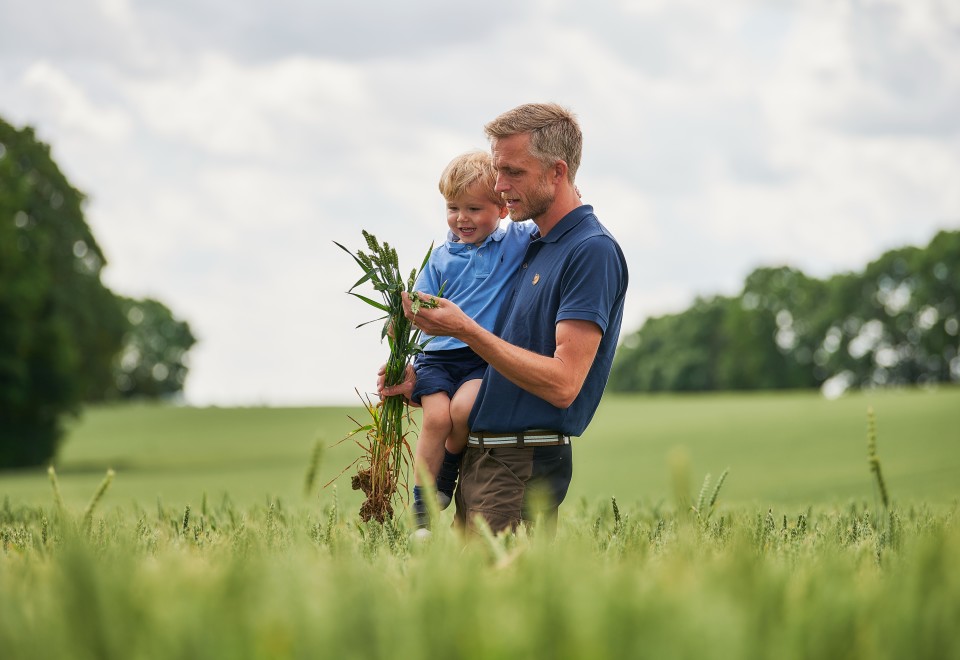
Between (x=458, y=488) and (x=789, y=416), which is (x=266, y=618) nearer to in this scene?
(x=458, y=488)

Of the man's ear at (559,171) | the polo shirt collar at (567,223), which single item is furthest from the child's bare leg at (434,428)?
the man's ear at (559,171)

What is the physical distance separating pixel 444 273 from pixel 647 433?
30.7 metres

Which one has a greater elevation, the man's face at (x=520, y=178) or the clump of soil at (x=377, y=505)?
the man's face at (x=520, y=178)

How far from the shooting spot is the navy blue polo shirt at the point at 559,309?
15.8 feet

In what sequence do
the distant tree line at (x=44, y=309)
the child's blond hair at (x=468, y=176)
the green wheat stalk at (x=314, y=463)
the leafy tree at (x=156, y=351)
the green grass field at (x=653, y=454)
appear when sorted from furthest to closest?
the leafy tree at (x=156, y=351) → the distant tree line at (x=44, y=309) → the green grass field at (x=653, y=454) → the child's blond hair at (x=468, y=176) → the green wheat stalk at (x=314, y=463)

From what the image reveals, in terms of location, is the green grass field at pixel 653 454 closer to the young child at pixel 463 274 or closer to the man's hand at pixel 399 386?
the young child at pixel 463 274

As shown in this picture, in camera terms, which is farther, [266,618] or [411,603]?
[411,603]

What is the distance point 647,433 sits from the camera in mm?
35625

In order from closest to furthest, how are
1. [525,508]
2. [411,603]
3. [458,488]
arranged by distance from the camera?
[411,603], [525,508], [458,488]

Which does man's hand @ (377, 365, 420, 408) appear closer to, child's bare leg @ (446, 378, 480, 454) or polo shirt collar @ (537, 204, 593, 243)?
child's bare leg @ (446, 378, 480, 454)

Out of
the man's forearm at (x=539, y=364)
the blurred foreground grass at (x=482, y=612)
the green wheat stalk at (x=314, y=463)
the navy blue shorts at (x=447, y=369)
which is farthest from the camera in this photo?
the navy blue shorts at (x=447, y=369)

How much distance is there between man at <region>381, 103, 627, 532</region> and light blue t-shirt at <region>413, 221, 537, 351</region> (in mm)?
325

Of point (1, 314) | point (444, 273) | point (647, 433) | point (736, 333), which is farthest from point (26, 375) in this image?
point (736, 333)

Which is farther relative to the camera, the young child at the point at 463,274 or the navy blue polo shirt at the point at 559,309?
the young child at the point at 463,274
